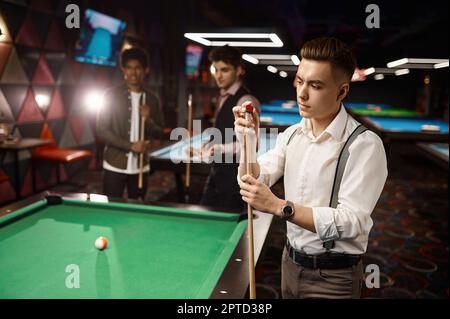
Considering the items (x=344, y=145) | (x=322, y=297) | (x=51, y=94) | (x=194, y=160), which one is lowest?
(x=322, y=297)

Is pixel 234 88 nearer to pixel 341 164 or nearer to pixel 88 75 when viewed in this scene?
pixel 341 164

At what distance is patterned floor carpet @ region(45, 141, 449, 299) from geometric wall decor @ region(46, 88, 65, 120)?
1098 millimetres

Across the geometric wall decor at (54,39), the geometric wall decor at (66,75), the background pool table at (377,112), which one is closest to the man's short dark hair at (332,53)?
the geometric wall decor at (54,39)

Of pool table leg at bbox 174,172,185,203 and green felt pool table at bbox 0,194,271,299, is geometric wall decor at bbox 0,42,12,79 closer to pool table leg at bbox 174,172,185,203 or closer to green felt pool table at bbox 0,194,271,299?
pool table leg at bbox 174,172,185,203

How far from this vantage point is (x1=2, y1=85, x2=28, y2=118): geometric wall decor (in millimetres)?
5147

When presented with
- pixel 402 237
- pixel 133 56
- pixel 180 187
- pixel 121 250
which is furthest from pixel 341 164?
pixel 180 187

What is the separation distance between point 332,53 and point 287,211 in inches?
18.7

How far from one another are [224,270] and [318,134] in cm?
64

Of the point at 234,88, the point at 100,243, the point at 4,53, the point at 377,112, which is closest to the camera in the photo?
the point at 100,243

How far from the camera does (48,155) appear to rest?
217 inches

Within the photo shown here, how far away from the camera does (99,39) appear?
6895 millimetres

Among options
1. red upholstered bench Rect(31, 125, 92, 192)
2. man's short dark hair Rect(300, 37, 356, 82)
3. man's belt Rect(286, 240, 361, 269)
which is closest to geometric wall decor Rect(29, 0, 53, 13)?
red upholstered bench Rect(31, 125, 92, 192)
